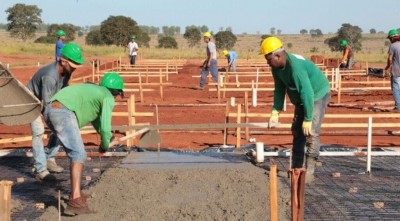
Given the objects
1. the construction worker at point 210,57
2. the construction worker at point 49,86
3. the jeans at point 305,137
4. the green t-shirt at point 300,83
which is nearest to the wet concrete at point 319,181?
the construction worker at point 49,86

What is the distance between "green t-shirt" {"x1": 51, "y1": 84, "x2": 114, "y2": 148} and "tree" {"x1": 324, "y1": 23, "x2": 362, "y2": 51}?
6585 cm

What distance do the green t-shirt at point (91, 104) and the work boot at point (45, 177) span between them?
1512mm

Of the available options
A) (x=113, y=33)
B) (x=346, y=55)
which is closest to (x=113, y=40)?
(x=113, y=33)

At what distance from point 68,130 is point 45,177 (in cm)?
154

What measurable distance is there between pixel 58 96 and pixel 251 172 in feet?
7.81

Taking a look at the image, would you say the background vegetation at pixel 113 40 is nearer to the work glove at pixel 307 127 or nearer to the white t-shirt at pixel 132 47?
the white t-shirt at pixel 132 47

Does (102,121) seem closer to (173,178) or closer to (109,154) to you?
(173,178)

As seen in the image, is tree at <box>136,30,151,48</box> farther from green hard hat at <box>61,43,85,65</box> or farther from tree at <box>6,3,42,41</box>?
green hard hat at <box>61,43,85,65</box>

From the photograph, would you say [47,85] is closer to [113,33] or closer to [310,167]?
[310,167]

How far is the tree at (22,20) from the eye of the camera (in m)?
73.8

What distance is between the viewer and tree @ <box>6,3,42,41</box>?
7381cm

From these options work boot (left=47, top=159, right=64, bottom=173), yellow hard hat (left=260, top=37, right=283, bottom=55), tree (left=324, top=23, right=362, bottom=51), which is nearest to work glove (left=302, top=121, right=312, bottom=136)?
yellow hard hat (left=260, top=37, right=283, bottom=55)

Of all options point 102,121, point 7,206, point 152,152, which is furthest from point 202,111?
point 7,206

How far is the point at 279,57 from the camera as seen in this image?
20.4 feet
